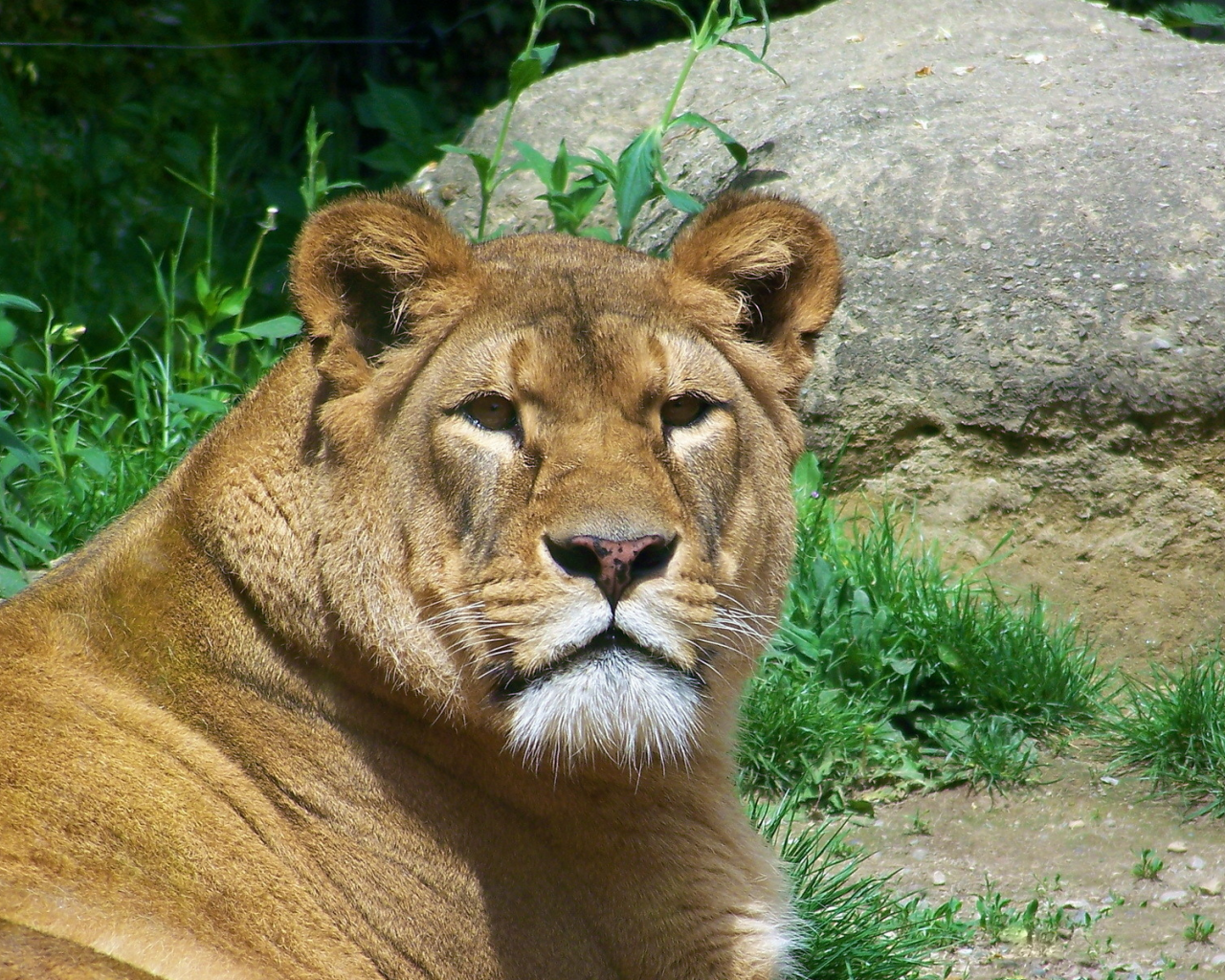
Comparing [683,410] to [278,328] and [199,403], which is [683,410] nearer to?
[278,328]

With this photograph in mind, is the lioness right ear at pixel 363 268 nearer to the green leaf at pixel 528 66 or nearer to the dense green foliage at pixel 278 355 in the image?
the dense green foliage at pixel 278 355

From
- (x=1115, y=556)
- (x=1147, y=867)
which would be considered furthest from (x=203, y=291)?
(x=1147, y=867)

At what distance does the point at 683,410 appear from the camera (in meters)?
2.99

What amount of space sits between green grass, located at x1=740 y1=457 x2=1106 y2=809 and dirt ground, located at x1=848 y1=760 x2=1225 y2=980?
157mm

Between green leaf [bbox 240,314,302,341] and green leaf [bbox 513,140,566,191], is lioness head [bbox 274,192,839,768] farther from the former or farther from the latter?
green leaf [bbox 513,140,566,191]

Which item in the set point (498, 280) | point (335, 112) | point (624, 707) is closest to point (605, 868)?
point (624, 707)

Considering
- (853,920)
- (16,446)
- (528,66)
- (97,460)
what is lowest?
(853,920)

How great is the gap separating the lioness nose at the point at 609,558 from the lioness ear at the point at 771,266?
0.80m

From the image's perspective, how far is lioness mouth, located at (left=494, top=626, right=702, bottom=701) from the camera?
2.69 metres

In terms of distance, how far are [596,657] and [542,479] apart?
0.37 m

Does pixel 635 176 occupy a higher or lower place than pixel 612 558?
lower

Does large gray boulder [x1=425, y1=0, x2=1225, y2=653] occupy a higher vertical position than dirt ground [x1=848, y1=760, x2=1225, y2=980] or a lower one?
higher

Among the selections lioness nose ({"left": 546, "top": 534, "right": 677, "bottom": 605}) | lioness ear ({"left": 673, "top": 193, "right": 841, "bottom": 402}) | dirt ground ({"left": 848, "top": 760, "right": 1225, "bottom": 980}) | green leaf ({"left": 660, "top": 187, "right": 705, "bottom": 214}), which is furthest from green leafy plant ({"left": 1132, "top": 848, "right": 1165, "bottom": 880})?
green leaf ({"left": 660, "top": 187, "right": 705, "bottom": 214})

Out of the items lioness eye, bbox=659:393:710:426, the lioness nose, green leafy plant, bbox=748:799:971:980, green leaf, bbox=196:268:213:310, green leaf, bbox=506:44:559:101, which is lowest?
green leafy plant, bbox=748:799:971:980
